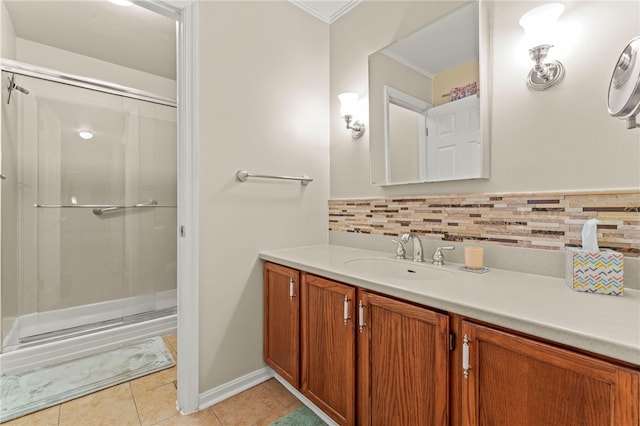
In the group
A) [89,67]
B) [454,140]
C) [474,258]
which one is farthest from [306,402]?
[89,67]

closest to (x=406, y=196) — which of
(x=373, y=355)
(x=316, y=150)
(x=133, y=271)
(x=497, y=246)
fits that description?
(x=497, y=246)

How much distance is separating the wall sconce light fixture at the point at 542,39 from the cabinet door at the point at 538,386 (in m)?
1.01

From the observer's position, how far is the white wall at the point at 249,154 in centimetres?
155

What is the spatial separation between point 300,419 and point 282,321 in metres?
0.47

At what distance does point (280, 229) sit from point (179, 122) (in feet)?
2.73

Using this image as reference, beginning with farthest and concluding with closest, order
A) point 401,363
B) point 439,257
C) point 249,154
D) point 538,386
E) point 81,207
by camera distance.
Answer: point 81,207 < point 249,154 < point 439,257 < point 401,363 < point 538,386

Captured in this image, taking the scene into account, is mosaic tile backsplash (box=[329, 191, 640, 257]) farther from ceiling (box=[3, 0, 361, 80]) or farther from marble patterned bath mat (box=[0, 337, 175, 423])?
marble patterned bath mat (box=[0, 337, 175, 423])

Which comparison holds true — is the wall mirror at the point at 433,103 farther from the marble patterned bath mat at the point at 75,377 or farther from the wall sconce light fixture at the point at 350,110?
the marble patterned bath mat at the point at 75,377

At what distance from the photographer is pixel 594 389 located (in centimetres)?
62

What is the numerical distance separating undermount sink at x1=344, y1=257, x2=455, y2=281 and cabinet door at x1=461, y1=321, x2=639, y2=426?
1.37 ft

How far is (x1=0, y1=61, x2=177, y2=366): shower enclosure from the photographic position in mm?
2191

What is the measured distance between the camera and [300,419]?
1.43 m

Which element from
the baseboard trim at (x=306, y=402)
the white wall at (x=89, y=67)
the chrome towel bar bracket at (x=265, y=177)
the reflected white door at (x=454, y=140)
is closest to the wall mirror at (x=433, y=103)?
the reflected white door at (x=454, y=140)

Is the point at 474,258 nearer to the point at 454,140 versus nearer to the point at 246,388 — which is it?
the point at 454,140
